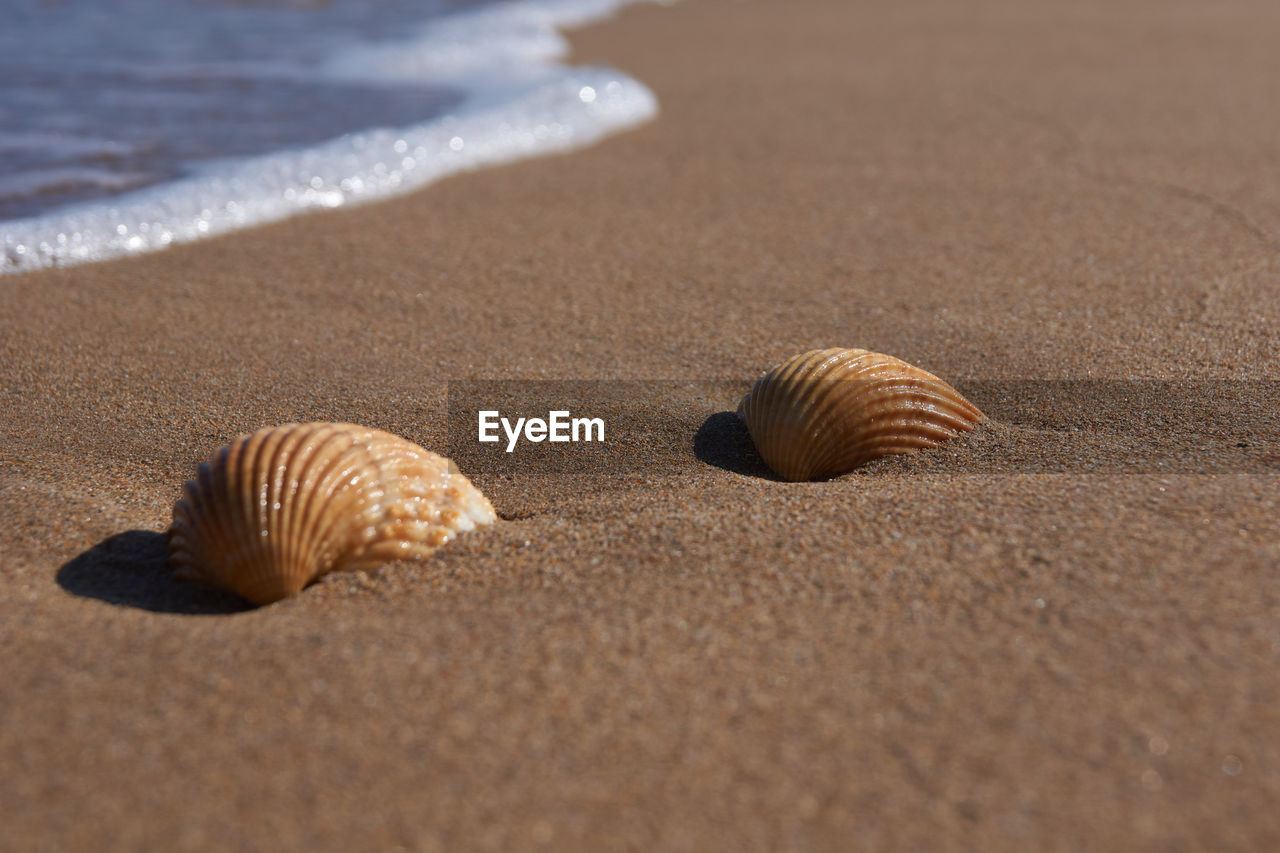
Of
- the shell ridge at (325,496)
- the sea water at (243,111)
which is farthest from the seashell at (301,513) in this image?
the sea water at (243,111)

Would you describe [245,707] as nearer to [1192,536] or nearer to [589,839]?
[589,839]

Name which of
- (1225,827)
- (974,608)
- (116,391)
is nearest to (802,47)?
(116,391)

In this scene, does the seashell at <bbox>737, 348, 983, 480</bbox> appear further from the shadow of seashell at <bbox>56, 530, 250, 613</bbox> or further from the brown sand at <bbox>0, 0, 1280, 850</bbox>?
the shadow of seashell at <bbox>56, 530, 250, 613</bbox>

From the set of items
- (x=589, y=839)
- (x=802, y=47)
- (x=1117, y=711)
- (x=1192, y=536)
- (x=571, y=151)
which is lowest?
(x=589, y=839)

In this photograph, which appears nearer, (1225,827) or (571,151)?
(1225,827)

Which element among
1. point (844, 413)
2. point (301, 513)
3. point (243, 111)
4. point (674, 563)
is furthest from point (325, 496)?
point (243, 111)
